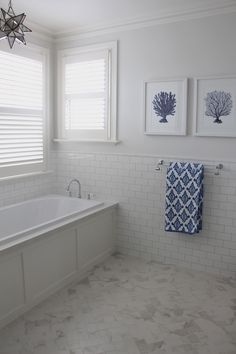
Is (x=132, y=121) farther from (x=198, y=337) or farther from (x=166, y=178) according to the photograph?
(x=198, y=337)

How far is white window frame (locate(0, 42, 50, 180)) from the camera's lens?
380 cm

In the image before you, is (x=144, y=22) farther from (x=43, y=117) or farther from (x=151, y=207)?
(x=151, y=207)

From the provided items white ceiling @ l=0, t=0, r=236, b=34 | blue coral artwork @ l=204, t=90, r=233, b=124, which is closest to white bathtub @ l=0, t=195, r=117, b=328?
blue coral artwork @ l=204, t=90, r=233, b=124

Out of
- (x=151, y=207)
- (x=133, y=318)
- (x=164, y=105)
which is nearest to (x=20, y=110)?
(x=164, y=105)

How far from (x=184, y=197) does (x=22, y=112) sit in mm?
2187

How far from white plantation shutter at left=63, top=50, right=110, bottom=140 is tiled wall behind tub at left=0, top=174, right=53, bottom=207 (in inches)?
27.9

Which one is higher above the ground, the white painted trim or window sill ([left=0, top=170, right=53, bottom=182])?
the white painted trim

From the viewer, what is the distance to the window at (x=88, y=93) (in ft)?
13.1

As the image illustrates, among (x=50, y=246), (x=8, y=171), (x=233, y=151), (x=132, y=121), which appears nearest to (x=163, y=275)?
(x=50, y=246)

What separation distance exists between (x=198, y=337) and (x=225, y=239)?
1.28 meters

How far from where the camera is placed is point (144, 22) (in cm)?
368

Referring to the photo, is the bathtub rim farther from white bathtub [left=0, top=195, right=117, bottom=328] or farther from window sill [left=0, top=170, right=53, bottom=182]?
window sill [left=0, top=170, right=53, bottom=182]

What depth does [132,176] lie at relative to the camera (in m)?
3.97

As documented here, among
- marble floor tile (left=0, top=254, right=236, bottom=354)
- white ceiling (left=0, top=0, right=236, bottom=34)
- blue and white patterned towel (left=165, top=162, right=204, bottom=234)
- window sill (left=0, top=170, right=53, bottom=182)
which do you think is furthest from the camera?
window sill (left=0, top=170, right=53, bottom=182)
